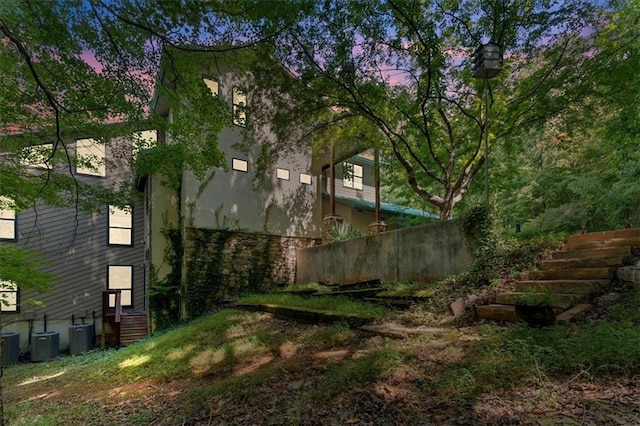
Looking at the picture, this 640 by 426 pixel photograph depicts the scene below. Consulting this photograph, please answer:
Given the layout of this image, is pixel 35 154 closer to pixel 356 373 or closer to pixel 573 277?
pixel 356 373

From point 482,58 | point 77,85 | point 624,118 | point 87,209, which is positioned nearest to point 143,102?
point 77,85

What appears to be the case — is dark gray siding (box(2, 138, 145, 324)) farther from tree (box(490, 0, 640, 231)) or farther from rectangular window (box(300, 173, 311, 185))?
tree (box(490, 0, 640, 231))

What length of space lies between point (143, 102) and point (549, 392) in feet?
18.8

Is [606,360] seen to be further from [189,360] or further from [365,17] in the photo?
[365,17]

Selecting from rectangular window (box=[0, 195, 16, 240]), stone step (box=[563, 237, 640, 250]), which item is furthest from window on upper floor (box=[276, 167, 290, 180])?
stone step (box=[563, 237, 640, 250])

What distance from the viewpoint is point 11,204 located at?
664 cm

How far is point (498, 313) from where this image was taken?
396 centimetres

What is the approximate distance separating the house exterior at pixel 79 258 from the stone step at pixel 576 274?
31.4ft

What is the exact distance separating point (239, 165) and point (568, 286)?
874 centimetres

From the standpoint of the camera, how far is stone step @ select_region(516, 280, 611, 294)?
3.94 meters

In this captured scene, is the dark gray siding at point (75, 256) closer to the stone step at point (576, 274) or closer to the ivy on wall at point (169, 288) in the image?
the ivy on wall at point (169, 288)

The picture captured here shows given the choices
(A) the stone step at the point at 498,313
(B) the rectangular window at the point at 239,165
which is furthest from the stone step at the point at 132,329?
(A) the stone step at the point at 498,313

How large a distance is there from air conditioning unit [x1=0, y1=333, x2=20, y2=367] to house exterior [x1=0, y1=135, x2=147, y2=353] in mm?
470

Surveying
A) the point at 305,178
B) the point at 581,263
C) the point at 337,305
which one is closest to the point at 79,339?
the point at 305,178
